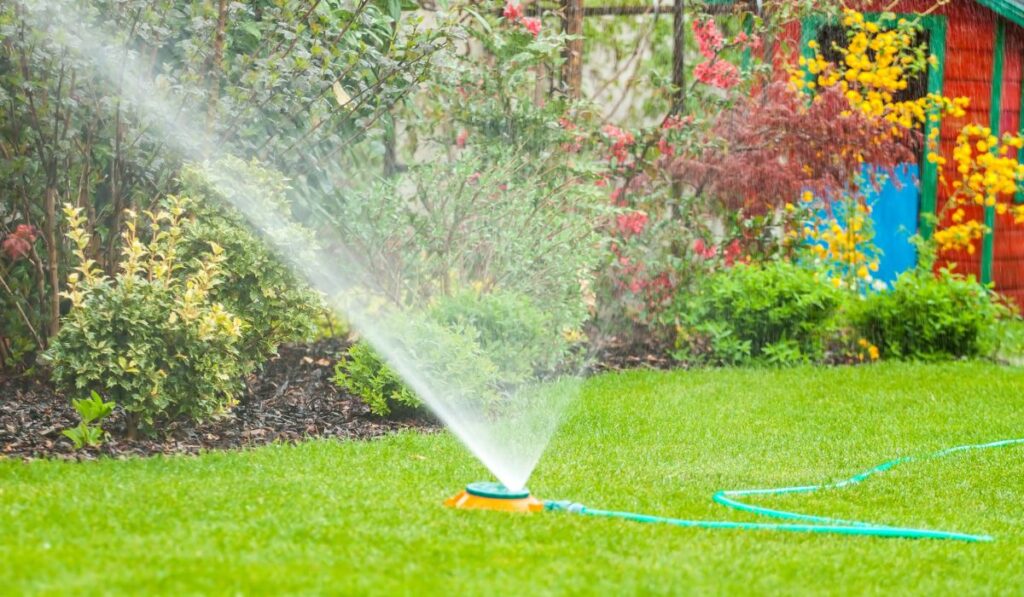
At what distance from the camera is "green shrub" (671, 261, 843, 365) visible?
26.6ft

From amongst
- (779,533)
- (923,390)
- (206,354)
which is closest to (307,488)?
(206,354)

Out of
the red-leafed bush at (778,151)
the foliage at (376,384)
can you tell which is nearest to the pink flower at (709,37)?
the red-leafed bush at (778,151)

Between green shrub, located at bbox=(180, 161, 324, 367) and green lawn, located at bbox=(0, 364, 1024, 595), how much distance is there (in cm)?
71

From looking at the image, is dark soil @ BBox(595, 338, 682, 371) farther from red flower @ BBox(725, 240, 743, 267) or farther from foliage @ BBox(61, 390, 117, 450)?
foliage @ BBox(61, 390, 117, 450)

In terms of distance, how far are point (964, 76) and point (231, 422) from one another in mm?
7761

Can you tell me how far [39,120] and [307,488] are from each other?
8.17 ft

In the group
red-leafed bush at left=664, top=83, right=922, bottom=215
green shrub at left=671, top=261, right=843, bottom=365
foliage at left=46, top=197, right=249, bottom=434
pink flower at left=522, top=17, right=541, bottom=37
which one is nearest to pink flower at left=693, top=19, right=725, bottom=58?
red-leafed bush at left=664, top=83, right=922, bottom=215

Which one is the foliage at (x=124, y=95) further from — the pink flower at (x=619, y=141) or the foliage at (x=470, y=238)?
the pink flower at (x=619, y=141)

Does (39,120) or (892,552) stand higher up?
(39,120)

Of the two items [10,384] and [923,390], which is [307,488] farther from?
[923,390]

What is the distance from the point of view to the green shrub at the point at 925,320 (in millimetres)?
8516

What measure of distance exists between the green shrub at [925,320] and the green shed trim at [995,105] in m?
2.49

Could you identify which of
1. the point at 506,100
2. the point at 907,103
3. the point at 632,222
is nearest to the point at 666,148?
the point at 632,222

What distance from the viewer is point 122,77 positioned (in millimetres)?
5730
